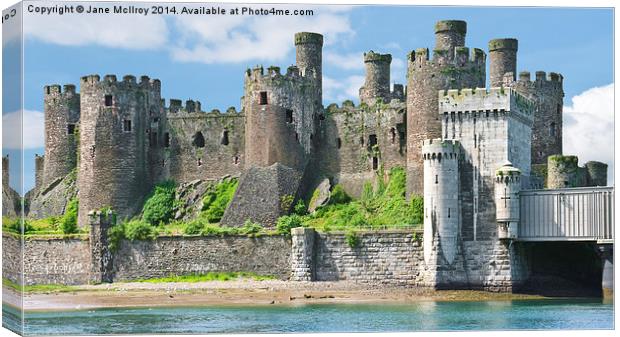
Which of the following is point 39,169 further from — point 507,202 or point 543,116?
point 507,202

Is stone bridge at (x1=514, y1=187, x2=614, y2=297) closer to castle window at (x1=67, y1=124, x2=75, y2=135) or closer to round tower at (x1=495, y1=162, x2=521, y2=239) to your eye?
round tower at (x1=495, y1=162, x2=521, y2=239)

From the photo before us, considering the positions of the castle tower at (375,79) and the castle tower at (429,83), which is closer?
the castle tower at (429,83)

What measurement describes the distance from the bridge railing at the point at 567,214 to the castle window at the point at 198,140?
826 inches

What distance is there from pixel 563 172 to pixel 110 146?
2321 cm

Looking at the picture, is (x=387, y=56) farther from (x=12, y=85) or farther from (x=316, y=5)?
(x=12, y=85)

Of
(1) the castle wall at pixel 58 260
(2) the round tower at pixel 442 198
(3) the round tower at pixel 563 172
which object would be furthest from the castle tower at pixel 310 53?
(1) the castle wall at pixel 58 260

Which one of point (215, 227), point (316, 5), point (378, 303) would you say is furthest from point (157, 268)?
point (316, 5)

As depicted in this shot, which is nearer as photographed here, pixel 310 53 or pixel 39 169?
pixel 310 53

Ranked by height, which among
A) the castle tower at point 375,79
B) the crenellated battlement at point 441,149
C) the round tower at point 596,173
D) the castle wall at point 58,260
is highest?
the castle tower at point 375,79

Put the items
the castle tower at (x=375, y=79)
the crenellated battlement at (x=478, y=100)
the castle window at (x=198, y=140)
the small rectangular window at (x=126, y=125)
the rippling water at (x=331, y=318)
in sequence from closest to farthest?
1. the rippling water at (x=331, y=318)
2. the crenellated battlement at (x=478, y=100)
3. the small rectangular window at (x=126, y=125)
4. the castle tower at (x=375, y=79)
5. the castle window at (x=198, y=140)

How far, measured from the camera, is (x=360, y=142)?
75062mm

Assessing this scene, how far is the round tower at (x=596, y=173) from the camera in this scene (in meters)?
68.8

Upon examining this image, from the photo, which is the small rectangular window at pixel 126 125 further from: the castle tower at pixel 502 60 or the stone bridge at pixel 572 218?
the stone bridge at pixel 572 218

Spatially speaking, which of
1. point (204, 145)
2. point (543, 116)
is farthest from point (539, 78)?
point (204, 145)
